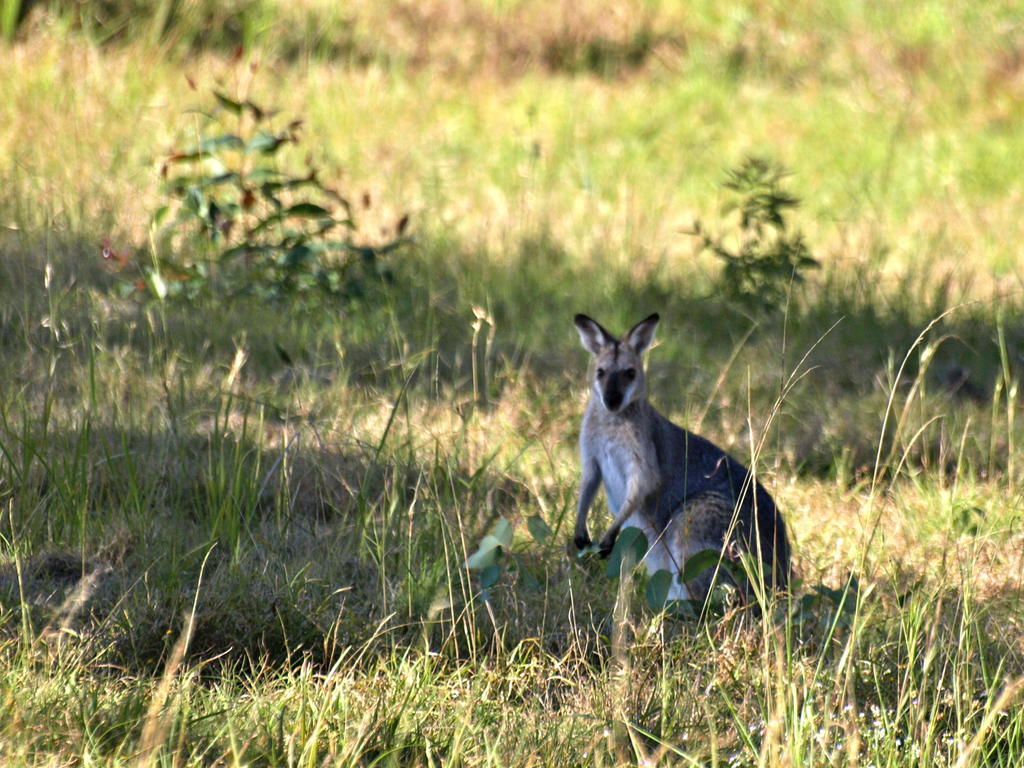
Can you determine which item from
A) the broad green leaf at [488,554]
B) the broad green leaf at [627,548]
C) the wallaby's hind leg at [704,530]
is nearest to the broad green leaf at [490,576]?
the broad green leaf at [488,554]

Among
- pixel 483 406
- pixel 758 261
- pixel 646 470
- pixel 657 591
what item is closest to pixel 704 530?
pixel 646 470

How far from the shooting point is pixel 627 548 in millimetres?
3221

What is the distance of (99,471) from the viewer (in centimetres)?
402

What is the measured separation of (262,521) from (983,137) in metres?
9.50

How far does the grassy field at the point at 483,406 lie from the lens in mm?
2832

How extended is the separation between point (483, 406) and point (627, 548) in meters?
2.22

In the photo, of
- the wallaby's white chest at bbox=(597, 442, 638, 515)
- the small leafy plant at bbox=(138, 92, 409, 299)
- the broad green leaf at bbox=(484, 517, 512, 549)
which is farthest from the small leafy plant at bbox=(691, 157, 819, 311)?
the broad green leaf at bbox=(484, 517, 512, 549)

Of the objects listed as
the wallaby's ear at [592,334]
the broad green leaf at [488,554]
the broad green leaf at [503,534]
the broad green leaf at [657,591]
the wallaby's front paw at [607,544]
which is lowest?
the wallaby's front paw at [607,544]

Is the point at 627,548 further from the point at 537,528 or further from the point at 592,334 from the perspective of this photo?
the point at 592,334

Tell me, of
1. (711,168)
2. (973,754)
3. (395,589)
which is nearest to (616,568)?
(395,589)

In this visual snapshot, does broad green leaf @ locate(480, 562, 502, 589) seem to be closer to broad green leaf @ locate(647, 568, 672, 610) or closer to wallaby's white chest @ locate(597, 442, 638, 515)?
broad green leaf @ locate(647, 568, 672, 610)

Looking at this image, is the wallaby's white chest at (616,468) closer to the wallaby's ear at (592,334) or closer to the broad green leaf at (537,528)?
the wallaby's ear at (592,334)

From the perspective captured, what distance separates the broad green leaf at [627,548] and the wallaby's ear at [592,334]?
3.68ft

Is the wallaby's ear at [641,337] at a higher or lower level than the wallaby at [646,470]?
higher
